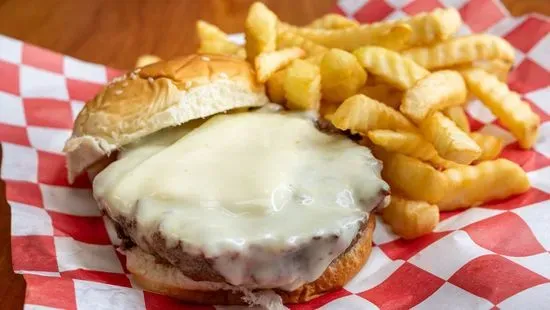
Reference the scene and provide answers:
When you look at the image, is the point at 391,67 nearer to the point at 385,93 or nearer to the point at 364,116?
the point at 385,93

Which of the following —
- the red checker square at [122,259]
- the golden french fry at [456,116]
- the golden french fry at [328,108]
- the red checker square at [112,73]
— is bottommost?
the red checker square at [122,259]

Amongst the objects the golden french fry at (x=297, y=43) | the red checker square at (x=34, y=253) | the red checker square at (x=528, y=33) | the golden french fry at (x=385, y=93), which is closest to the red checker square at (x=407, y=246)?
the golden french fry at (x=385, y=93)

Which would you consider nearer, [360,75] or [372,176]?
[372,176]

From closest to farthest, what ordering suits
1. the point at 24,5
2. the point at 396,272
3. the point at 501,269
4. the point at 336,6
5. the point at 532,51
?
1. the point at 501,269
2. the point at 396,272
3. the point at 532,51
4. the point at 336,6
5. the point at 24,5

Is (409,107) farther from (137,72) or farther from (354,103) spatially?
(137,72)

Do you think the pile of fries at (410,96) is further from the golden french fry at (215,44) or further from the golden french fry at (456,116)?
the golden french fry at (215,44)

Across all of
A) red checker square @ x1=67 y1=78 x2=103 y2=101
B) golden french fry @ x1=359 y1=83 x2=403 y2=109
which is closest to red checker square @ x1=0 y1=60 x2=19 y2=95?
red checker square @ x1=67 y1=78 x2=103 y2=101

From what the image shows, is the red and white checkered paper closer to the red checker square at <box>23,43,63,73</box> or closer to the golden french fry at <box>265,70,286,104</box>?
the red checker square at <box>23,43,63,73</box>

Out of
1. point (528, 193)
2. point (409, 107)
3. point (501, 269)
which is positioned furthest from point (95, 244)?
point (528, 193)
